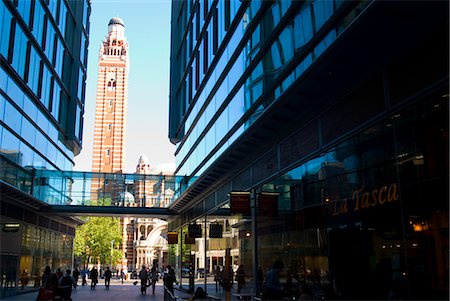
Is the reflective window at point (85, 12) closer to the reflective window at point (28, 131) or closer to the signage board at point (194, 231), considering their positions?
the reflective window at point (28, 131)

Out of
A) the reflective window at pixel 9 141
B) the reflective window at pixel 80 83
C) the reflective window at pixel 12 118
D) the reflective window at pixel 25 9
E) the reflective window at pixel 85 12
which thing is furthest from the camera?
the reflective window at pixel 85 12

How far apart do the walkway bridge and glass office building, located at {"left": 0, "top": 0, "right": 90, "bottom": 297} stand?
1246 millimetres

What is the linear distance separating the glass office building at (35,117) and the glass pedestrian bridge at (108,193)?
1356 mm

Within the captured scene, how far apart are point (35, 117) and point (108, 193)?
9.40 m

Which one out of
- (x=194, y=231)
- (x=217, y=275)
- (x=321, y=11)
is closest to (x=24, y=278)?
(x=194, y=231)

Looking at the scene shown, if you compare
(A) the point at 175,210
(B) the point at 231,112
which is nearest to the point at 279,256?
(B) the point at 231,112

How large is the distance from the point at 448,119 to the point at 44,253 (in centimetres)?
3256

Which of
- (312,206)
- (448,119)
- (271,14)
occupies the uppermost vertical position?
(271,14)

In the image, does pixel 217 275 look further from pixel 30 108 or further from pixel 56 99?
pixel 56 99

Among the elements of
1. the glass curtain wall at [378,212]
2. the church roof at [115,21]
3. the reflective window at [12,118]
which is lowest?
the glass curtain wall at [378,212]

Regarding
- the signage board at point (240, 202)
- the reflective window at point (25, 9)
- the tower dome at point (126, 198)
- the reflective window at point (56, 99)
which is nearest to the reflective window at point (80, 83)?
the reflective window at point (56, 99)

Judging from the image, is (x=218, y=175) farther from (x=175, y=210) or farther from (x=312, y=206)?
(x=175, y=210)

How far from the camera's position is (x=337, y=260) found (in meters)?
12.1

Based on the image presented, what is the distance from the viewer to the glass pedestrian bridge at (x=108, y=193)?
34.4m
